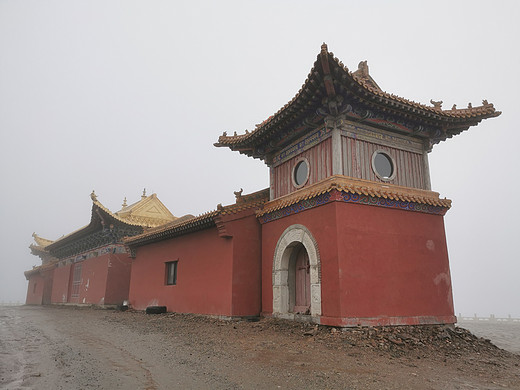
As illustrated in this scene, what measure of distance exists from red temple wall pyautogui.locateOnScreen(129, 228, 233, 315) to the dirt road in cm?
147

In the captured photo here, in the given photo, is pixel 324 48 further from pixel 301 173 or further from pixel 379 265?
pixel 379 265

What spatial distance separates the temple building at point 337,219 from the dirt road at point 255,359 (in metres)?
0.70

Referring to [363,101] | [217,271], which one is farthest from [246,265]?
[363,101]

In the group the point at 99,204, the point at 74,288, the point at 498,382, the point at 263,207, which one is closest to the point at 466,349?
the point at 498,382

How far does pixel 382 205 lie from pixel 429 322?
270 cm

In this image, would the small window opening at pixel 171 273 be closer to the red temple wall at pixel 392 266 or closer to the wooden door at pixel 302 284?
the wooden door at pixel 302 284

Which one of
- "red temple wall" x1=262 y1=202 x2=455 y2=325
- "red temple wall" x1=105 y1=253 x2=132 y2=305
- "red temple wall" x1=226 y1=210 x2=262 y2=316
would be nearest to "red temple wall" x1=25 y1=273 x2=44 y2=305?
"red temple wall" x1=105 y1=253 x2=132 y2=305

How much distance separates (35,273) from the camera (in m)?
28.4

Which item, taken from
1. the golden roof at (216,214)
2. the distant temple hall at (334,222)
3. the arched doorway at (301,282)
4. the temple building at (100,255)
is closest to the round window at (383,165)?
the distant temple hall at (334,222)

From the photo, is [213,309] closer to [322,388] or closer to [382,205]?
[382,205]

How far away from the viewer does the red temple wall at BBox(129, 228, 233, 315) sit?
1044 cm

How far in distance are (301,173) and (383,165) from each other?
79.6 inches

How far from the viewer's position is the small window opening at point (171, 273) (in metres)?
12.9

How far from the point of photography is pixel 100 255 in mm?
18547
